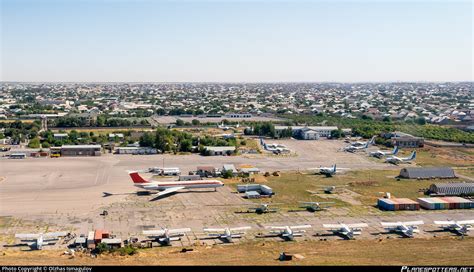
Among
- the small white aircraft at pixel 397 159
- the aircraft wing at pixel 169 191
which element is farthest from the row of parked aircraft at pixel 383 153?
the aircraft wing at pixel 169 191

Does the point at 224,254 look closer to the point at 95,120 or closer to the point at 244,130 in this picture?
the point at 244,130

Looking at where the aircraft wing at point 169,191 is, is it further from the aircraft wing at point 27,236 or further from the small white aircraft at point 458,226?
the small white aircraft at point 458,226

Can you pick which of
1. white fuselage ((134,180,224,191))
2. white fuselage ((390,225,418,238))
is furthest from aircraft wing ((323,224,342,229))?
white fuselage ((134,180,224,191))

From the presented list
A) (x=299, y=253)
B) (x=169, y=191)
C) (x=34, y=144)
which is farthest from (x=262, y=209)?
(x=34, y=144)

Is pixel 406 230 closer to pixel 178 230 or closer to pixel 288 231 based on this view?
pixel 288 231

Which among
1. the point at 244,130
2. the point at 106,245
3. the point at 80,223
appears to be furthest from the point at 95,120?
the point at 106,245

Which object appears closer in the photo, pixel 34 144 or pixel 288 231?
pixel 288 231

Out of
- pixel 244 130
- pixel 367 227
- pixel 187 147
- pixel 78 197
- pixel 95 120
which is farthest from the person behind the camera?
pixel 95 120

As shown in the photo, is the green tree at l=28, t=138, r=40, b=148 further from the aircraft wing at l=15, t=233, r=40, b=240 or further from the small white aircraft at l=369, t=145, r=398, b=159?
the small white aircraft at l=369, t=145, r=398, b=159

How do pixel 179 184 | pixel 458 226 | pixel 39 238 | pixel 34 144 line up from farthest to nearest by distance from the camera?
pixel 34 144
pixel 179 184
pixel 458 226
pixel 39 238
